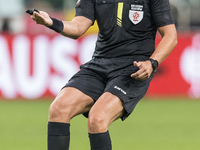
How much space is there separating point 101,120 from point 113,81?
48cm

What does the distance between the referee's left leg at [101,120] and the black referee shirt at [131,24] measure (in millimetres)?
604

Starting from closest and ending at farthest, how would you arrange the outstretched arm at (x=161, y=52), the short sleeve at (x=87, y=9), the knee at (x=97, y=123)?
1. the knee at (x=97, y=123)
2. the outstretched arm at (x=161, y=52)
3. the short sleeve at (x=87, y=9)

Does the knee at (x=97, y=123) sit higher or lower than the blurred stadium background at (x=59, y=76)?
higher

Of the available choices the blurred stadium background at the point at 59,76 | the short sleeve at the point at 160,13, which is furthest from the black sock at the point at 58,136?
the blurred stadium background at the point at 59,76

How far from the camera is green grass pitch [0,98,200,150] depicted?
6.75m

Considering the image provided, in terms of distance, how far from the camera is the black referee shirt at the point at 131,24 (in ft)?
14.6

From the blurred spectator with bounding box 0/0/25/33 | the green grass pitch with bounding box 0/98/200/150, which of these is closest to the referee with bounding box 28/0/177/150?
the green grass pitch with bounding box 0/98/200/150

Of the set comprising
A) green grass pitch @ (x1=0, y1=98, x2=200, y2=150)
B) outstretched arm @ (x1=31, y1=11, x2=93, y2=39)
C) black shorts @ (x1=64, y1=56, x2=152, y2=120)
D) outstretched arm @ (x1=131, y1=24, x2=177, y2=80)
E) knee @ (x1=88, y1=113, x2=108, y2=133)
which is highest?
outstretched arm @ (x1=31, y1=11, x2=93, y2=39)

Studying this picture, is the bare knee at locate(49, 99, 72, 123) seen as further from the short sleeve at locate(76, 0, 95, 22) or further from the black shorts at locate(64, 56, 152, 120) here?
the short sleeve at locate(76, 0, 95, 22)

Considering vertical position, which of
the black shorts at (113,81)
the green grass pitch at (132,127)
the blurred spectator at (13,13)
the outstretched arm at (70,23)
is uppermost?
the outstretched arm at (70,23)

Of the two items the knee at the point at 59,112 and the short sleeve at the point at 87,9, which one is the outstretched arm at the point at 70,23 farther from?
the knee at the point at 59,112

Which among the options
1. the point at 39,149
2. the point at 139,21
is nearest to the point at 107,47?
the point at 139,21

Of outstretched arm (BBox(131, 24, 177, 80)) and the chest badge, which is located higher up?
the chest badge

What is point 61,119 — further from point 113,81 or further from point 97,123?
point 113,81
